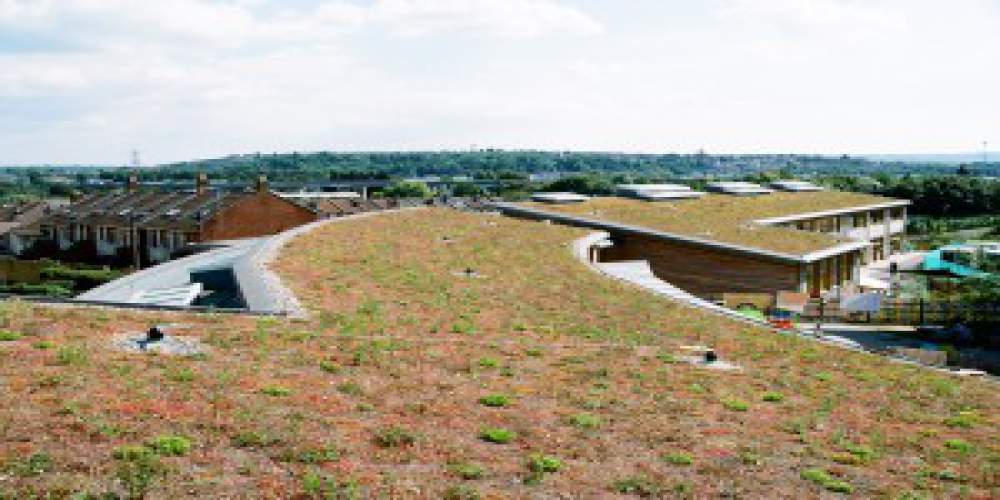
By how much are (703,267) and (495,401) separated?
33.5 metres

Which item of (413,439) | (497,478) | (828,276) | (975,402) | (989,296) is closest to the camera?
(497,478)

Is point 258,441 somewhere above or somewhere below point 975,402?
above

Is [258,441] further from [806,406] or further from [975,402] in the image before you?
[975,402]

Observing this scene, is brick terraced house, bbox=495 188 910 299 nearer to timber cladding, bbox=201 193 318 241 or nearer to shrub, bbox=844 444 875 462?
timber cladding, bbox=201 193 318 241

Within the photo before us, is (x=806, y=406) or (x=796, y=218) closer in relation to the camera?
(x=806, y=406)

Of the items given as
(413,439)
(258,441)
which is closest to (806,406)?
(413,439)

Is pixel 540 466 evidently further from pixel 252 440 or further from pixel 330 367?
pixel 330 367

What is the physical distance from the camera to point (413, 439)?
39.5 ft

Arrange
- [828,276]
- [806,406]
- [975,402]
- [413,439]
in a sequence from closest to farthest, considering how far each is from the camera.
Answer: [413,439]
[806,406]
[975,402]
[828,276]

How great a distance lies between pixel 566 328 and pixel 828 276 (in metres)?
32.0

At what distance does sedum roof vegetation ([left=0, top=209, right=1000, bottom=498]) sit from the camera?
10.4m

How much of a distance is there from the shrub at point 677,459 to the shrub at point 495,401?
3005mm

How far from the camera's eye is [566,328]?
74.6 ft

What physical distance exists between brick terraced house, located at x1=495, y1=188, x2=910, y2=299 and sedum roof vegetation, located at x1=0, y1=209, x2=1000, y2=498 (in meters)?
20.0
